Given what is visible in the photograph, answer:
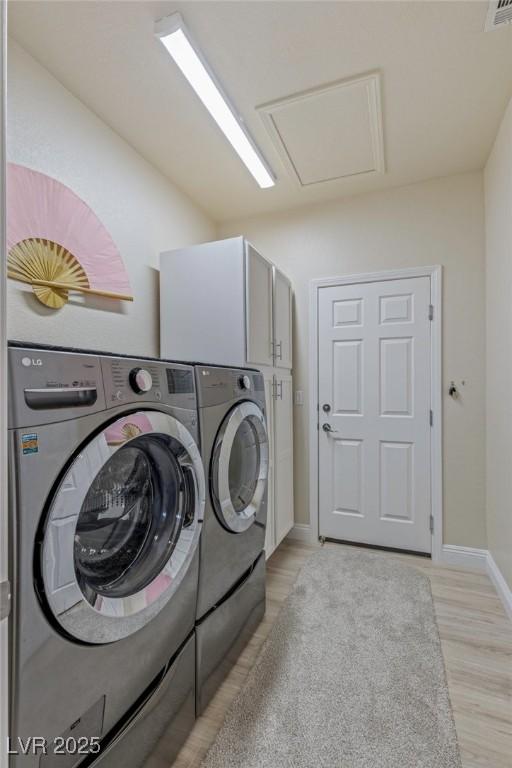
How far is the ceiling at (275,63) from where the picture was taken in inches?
52.3

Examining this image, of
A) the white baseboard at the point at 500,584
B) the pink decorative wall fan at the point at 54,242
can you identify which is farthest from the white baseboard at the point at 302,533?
the pink decorative wall fan at the point at 54,242

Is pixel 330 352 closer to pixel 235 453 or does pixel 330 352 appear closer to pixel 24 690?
pixel 235 453

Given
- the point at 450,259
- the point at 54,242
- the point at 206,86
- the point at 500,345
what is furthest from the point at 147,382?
the point at 450,259

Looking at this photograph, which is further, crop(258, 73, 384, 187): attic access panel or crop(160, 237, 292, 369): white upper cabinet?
crop(160, 237, 292, 369): white upper cabinet

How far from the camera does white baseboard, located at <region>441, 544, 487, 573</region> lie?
2301mm

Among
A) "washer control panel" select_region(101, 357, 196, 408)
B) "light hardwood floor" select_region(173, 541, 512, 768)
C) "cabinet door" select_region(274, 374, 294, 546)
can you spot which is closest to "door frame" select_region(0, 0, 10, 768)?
"washer control panel" select_region(101, 357, 196, 408)

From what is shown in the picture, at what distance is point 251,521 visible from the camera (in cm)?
163

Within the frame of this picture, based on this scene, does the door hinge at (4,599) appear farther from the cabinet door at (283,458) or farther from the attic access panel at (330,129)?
the attic access panel at (330,129)

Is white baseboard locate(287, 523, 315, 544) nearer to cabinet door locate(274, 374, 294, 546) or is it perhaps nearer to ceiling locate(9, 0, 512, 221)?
cabinet door locate(274, 374, 294, 546)

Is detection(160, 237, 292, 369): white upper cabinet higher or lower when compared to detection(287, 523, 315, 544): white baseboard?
higher

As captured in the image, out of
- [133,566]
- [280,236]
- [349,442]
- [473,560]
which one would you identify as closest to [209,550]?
[133,566]

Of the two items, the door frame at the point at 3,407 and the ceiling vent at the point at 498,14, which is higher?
the ceiling vent at the point at 498,14

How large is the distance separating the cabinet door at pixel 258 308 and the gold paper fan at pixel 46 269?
34.3 inches

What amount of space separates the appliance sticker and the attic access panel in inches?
76.1
